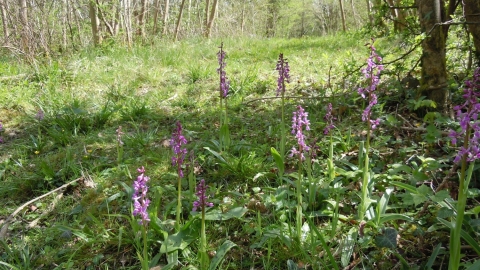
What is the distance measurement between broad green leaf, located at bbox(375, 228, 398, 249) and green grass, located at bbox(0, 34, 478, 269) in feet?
0.16

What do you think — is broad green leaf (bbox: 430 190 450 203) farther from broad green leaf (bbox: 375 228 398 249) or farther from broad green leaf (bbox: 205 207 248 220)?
broad green leaf (bbox: 205 207 248 220)

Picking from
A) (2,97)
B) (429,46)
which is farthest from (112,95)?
(429,46)

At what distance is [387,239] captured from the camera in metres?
1.58

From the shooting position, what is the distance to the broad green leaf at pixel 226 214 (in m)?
1.90

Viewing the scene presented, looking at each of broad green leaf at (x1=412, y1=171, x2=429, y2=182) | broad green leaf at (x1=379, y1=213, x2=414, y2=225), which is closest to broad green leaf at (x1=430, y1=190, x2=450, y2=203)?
broad green leaf at (x1=379, y1=213, x2=414, y2=225)

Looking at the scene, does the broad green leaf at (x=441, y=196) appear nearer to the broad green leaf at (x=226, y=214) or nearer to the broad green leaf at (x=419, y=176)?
the broad green leaf at (x=419, y=176)

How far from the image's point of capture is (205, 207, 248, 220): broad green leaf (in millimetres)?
1896

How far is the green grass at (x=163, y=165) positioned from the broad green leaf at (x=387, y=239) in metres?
0.05

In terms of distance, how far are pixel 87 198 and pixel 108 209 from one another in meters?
0.39

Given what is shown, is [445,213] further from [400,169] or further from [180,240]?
[180,240]

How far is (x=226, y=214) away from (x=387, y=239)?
33.6 inches

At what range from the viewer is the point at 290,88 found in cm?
464

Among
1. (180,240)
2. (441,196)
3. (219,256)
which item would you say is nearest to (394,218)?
(441,196)

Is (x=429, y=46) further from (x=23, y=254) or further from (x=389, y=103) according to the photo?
(x=23, y=254)
